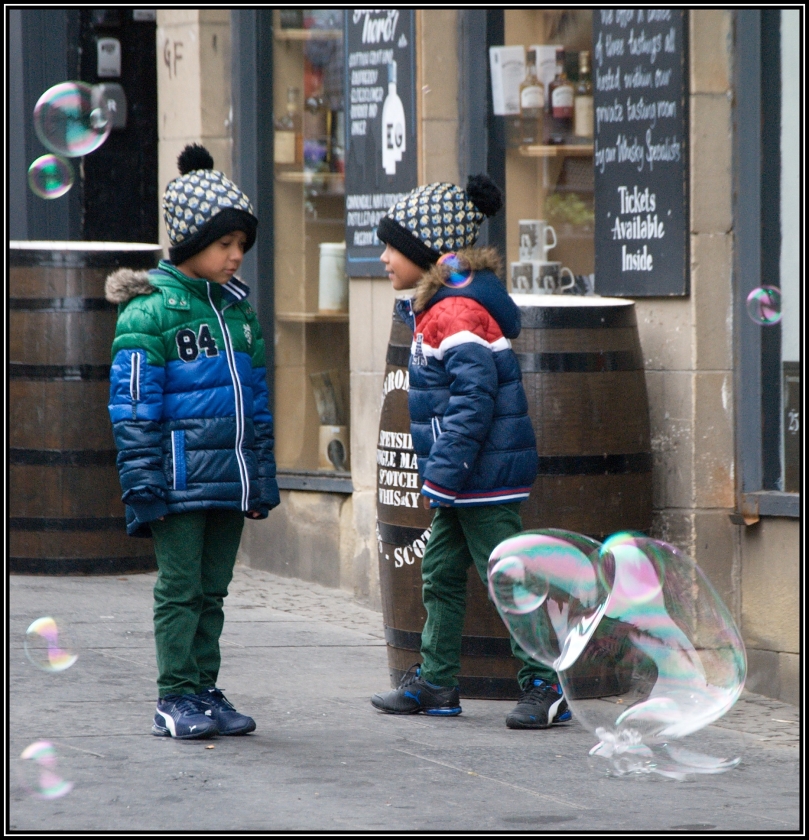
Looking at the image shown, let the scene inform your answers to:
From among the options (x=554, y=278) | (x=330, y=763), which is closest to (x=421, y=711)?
(x=330, y=763)

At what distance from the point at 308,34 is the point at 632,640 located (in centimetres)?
522

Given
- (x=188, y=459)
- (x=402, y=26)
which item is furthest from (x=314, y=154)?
(x=188, y=459)

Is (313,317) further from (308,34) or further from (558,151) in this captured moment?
(558,151)

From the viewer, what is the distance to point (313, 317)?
29.3ft

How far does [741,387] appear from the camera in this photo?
619cm

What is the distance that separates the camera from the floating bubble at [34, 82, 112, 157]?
713 cm

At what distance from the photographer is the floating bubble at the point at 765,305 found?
598 cm

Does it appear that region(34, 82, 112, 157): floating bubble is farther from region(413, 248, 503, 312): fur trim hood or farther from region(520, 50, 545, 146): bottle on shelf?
region(413, 248, 503, 312): fur trim hood

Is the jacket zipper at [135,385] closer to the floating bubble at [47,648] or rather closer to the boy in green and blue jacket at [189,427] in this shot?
the boy in green and blue jacket at [189,427]

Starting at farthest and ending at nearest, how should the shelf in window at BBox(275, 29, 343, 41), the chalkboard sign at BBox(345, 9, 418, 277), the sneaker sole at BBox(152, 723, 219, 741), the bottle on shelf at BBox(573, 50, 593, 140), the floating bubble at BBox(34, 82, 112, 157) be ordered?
the shelf in window at BBox(275, 29, 343, 41) → the chalkboard sign at BBox(345, 9, 418, 277) → the bottle on shelf at BBox(573, 50, 593, 140) → the floating bubble at BBox(34, 82, 112, 157) → the sneaker sole at BBox(152, 723, 219, 741)

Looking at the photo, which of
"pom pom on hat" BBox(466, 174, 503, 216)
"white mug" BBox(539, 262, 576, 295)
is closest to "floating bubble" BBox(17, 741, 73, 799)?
"pom pom on hat" BBox(466, 174, 503, 216)

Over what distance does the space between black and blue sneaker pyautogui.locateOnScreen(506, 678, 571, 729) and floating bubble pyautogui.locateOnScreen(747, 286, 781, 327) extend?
65.0 inches

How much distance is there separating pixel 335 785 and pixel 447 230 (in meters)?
2.00

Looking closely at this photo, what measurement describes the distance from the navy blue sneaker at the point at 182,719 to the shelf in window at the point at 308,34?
4.62 m
